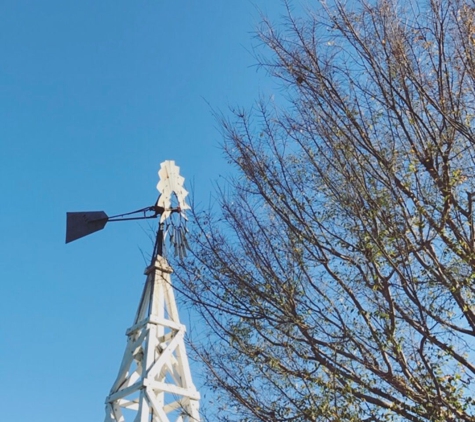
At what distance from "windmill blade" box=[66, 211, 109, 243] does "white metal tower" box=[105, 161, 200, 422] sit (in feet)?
2.60

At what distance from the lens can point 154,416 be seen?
5.23m

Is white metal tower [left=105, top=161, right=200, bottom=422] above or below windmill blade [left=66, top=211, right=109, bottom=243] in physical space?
below

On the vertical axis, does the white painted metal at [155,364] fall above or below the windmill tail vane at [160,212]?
below

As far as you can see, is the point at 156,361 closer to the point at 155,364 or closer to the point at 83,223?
the point at 155,364

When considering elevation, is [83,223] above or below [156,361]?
above

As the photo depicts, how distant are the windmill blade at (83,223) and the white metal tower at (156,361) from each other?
79cm

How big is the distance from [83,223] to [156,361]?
2.22 meters

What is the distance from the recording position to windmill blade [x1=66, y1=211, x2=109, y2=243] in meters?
6.95

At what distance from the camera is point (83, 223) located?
276 inches

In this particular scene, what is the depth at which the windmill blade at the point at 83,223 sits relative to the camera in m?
6.95

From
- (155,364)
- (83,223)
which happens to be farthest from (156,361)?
Result: (83,223)

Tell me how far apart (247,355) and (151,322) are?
158 cm

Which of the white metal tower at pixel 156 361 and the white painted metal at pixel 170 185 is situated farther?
the white painted metal at pixel 170 185

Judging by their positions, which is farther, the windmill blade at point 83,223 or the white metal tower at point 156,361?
the windmill blade at point 83,223
